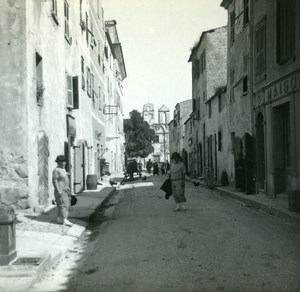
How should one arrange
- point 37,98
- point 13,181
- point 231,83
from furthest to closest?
point 231,83
point 37,98
point 13,181

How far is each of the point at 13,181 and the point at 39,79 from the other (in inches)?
129

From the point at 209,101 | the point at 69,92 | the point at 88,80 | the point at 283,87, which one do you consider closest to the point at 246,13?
the point at 283,87

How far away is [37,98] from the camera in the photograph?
1270cm

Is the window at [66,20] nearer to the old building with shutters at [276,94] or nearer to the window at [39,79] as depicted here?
the window at [39,79]

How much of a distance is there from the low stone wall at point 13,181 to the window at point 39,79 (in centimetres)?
199

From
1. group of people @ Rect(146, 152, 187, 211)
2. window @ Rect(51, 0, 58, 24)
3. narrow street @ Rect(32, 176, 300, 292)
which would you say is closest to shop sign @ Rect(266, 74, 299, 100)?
group of people @ Rect(146, 152, 187, 211)

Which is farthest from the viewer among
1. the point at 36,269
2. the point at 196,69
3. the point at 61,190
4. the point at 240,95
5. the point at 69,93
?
the point at 196,69

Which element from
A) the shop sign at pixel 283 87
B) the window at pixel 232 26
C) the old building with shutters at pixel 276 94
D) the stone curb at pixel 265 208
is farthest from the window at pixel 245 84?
the stone curb at pixel 265 208

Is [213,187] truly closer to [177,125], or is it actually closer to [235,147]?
[235,147]

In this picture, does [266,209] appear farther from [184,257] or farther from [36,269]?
[36,269]

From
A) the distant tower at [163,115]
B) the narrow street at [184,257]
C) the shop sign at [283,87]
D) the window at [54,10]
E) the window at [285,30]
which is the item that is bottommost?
the narrow street at [184,257]

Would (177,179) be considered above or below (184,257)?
above

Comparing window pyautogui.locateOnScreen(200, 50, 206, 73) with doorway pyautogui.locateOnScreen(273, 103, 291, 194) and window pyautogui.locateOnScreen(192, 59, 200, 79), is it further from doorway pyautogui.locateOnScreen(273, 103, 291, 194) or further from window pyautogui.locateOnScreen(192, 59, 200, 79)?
doorway pyautogui.locateOnScreen(273, 103, 291, 194)

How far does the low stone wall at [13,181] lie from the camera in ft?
37.4
